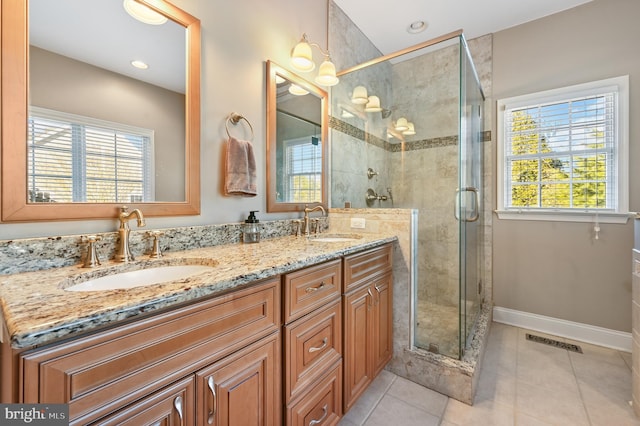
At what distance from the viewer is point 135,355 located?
61 cm

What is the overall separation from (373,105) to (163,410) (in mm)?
2611

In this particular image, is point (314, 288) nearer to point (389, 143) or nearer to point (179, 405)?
point (179, 405)

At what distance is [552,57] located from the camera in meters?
2.49

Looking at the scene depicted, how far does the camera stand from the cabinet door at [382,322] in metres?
1.63

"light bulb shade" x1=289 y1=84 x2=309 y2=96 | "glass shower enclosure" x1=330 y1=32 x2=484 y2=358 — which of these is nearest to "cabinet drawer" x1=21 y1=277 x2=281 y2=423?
"glass shower enclosure" x1=330 y1=32 x2=484 y2=358

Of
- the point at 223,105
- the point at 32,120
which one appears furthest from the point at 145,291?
the point at 223,105

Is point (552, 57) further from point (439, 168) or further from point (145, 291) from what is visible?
point (145, 291)

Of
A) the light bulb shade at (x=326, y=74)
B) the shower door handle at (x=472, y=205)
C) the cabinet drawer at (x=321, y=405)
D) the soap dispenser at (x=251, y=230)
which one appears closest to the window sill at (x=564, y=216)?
the shower door handle at (x=472, y=205)

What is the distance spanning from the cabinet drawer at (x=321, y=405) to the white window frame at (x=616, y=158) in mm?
2358

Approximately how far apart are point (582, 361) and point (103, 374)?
2.89 meters

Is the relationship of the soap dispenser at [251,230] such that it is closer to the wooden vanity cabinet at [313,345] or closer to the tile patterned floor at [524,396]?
the wooden vanity cabinet at [313,345]

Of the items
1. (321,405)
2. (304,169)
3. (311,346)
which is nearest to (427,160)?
(304,169)

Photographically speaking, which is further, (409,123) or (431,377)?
(409,123)

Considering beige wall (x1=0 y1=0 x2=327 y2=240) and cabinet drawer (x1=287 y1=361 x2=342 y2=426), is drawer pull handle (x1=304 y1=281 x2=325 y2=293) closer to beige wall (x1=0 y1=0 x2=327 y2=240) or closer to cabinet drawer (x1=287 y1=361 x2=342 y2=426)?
cabinet drawer (x1=287 y1=361 x2=342 y2=426)
